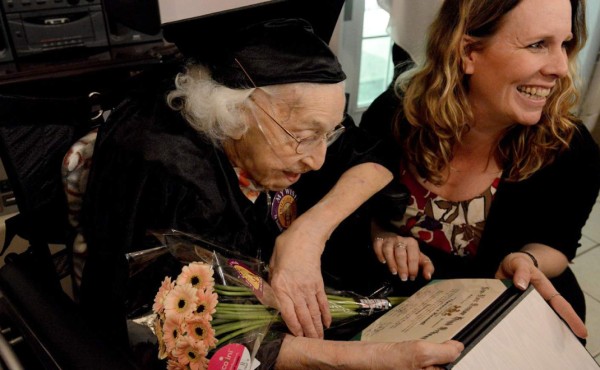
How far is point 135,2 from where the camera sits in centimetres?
201

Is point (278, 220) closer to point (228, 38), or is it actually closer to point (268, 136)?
point (268, 136)

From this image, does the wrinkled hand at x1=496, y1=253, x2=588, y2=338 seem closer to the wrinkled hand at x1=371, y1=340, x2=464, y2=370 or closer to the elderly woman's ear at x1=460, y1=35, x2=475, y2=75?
the wrinkled hand at x1=371, y1=340, x2=464, y2=370

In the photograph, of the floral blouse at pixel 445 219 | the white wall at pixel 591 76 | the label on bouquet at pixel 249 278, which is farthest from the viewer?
the white wall at pixel 591 76

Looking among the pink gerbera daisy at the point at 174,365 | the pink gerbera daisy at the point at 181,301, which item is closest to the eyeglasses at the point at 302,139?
the pink gerbera daisy at the point at 181,301

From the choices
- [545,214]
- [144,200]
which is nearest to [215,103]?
[144,200]

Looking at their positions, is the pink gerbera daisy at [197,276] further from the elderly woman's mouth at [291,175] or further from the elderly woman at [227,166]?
the elderly woman's mouth at [291,175]

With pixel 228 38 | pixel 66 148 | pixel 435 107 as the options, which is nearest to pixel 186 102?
pixel 228 38

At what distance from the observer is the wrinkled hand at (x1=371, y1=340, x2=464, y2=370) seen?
0.81 m

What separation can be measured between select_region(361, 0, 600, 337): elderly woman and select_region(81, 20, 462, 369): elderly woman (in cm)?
40

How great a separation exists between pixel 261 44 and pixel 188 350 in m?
0.61

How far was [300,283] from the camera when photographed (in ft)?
3.42

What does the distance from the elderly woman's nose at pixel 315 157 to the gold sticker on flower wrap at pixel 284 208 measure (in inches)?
6.7

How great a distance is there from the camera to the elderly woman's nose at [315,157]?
1129 mm

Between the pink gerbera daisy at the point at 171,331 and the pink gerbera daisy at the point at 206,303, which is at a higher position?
the pink gerbera daisy at the point at 206,303
